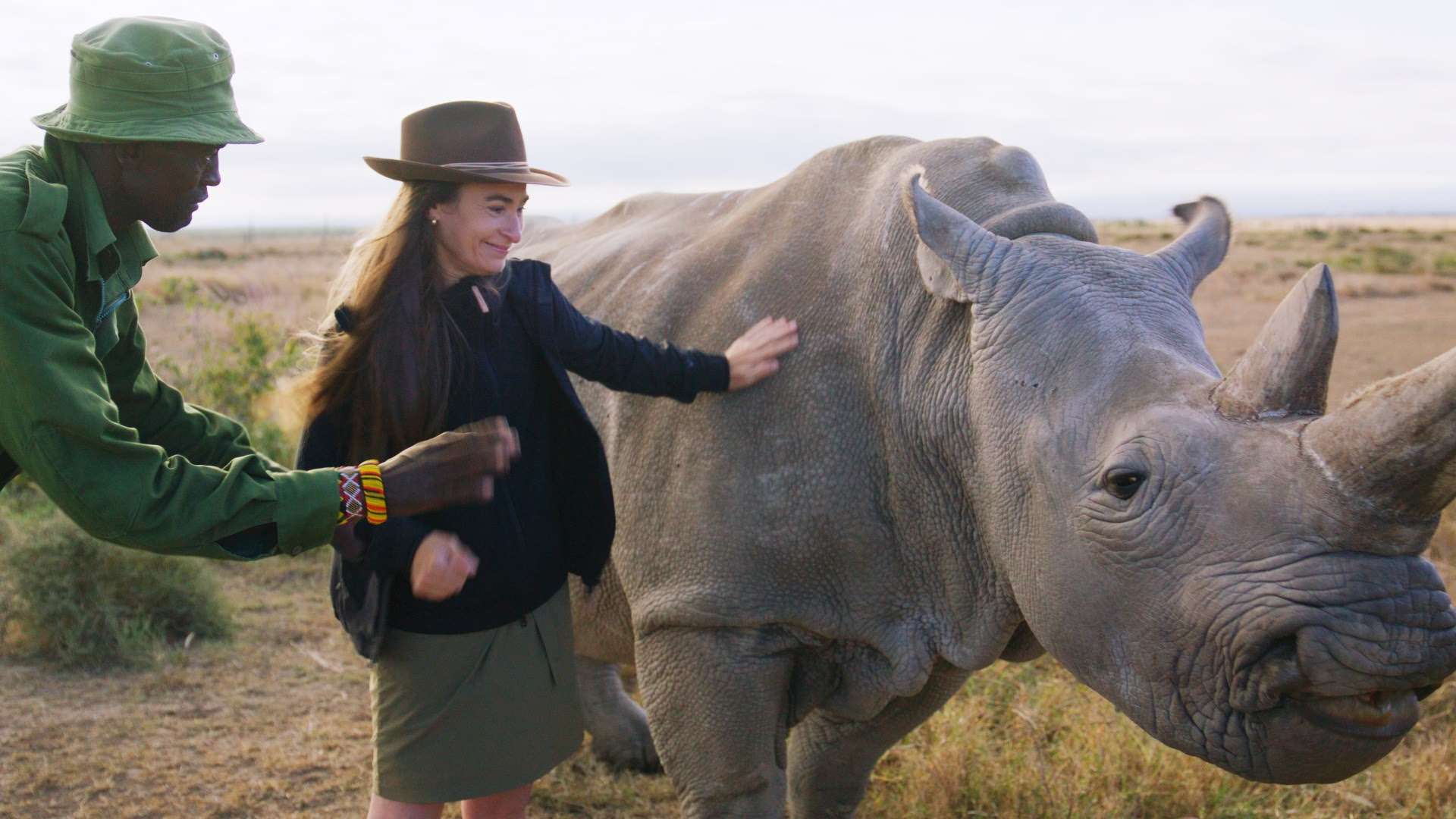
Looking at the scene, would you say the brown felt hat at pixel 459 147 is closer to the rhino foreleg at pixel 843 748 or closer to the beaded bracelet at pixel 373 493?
the beaded bracelet at pixel 373 493

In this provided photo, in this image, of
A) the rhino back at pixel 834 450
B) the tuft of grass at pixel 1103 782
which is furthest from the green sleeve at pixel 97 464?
the tuft of grass at pixel 1103 782

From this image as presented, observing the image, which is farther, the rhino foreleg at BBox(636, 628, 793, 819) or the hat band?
the rhino foreleg at BBox(636, 628, 793, 819)

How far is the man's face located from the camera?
264cm

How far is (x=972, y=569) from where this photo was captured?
3.32 m

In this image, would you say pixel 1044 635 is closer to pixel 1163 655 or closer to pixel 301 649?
pixel 1163 655

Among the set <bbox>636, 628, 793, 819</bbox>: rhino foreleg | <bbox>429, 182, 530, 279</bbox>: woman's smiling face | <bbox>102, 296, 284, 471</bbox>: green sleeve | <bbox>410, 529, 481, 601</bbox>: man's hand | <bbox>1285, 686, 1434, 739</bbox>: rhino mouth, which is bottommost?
<bbox>636, 628, 793, 819</bbox>: rhino foreleg

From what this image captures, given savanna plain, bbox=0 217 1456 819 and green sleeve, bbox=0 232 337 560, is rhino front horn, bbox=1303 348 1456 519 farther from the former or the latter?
green sleeve, bbox=0 232 337 560

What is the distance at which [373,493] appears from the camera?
2646mm

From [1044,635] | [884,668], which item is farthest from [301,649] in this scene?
[1044,635]

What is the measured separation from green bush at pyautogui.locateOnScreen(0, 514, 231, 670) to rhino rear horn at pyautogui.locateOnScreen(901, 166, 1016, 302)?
15.3ft

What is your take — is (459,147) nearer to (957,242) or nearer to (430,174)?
(430,174)

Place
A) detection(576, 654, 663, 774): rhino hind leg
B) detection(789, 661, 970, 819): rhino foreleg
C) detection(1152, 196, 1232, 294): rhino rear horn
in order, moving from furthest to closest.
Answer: detection(576, 654, 663, 774): rhino hind leg, detection(789, 661, 970, 819): rhino foreleg, detection(1152, 196, 1232, 294): rhino rear horn

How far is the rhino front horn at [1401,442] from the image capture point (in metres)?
2.28

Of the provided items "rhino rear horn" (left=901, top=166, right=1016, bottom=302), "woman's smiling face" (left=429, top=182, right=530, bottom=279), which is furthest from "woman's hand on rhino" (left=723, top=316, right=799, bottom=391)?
"woman's smiling face" (left=429, top=182, right=530, bottom=279)
